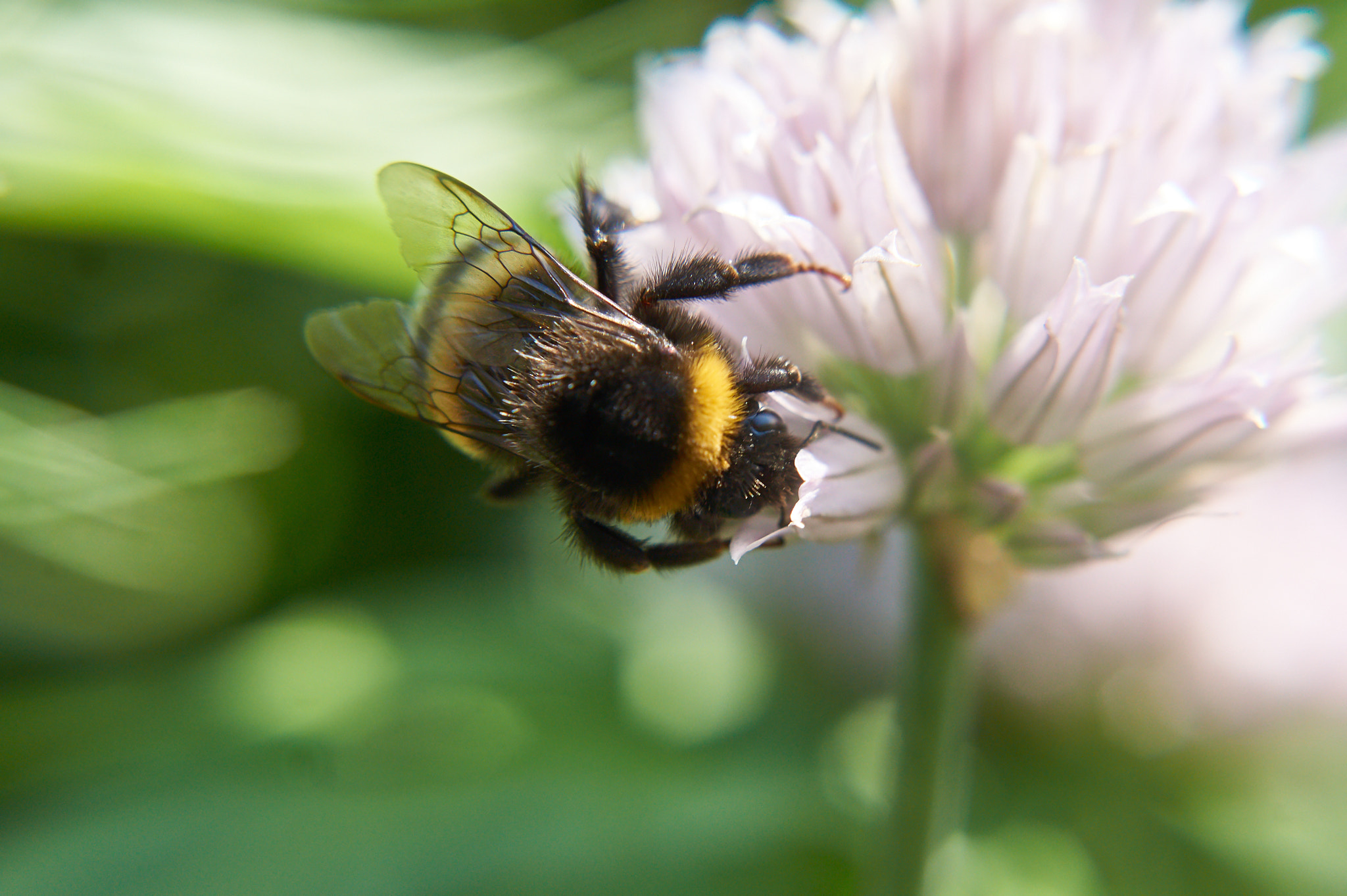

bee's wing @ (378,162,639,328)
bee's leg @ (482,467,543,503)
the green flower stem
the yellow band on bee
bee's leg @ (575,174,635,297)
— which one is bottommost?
the green flower stem

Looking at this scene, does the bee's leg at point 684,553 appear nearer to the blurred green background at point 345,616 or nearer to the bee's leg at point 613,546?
the bee's leg at point 613,546

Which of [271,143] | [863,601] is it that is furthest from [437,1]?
[863,601]

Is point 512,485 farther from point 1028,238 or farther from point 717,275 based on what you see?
point 1028,238

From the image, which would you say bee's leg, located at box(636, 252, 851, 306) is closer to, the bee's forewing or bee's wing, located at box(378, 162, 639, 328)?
bee's wing, located at box(378, 162, 639, 328)

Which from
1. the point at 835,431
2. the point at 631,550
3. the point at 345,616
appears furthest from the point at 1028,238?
the point at 345,616

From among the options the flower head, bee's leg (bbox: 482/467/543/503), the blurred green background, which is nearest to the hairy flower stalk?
the flower head
